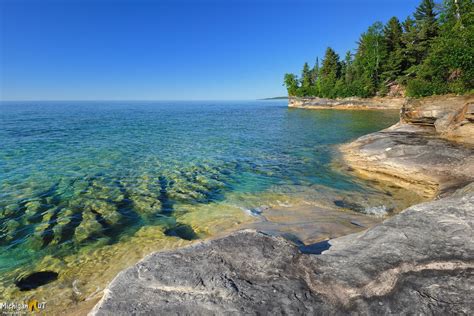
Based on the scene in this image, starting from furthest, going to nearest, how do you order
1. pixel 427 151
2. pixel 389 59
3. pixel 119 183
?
pixel 389 59, pixel 427 151, pixel 119 183

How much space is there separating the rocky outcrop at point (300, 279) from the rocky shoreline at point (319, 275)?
0.04ft

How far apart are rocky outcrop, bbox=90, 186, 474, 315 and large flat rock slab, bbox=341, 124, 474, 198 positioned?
24.7ft

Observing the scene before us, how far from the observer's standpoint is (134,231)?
8.03 metres

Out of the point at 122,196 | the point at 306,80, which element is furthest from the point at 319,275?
the point at 306,80

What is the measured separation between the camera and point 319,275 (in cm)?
357

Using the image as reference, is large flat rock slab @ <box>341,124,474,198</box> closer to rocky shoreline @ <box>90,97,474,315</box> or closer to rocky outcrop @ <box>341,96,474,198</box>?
rocky outcrop @ <box>341,96,474,198</box>

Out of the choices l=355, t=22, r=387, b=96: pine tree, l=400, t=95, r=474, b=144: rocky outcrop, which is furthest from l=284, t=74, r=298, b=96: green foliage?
l=400, t=95, r=474, b=144: rocky outcrop

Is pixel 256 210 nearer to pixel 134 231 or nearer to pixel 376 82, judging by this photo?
pixel 134 231

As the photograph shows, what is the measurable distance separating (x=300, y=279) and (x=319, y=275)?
0.31 meters

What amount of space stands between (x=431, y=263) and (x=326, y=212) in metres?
5.18

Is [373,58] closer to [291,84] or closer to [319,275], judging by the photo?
[291,84]

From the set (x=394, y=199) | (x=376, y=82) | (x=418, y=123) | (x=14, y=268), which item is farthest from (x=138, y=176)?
(x=376, y=82)

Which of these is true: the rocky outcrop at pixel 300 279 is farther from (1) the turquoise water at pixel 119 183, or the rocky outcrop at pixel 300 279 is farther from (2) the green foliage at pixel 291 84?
(2) the green foliage at pixel 291 84

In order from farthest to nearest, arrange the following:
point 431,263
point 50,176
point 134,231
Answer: point 50,176
point 134,231
point 431,263
